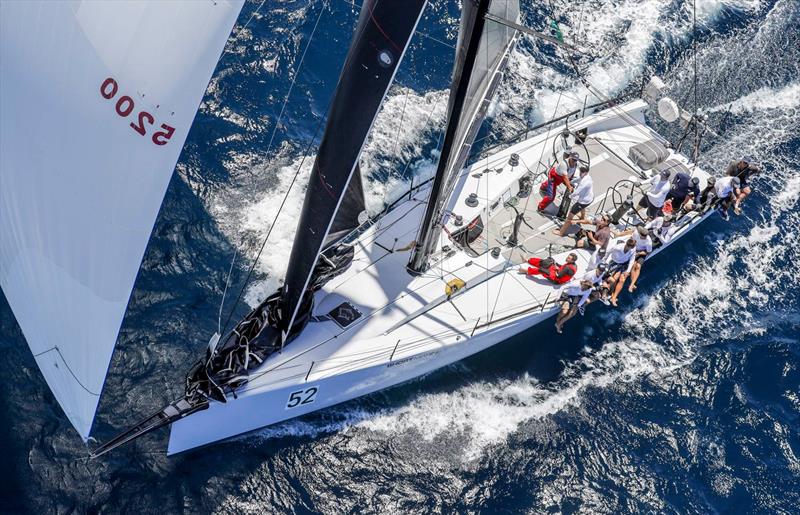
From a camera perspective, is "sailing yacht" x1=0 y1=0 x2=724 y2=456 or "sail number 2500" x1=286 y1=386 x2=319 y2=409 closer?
"sailing yacht" x1=0 y1=0 x2=724 y2=456

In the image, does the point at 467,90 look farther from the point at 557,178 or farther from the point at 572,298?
the point at 572,298

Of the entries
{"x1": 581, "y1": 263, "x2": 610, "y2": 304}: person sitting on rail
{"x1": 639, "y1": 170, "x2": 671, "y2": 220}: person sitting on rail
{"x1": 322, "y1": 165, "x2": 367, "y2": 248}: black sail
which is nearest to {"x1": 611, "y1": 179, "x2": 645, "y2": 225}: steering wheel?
{"x1": 639, "y1": 170, "x2": 671, "y2": 220}: person sitting on rail

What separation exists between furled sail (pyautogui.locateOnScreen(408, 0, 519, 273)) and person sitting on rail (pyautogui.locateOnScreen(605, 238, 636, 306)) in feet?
12.4

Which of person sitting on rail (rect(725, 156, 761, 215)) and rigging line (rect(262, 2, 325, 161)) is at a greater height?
rigging line (rect(262, 2, 325, 161))

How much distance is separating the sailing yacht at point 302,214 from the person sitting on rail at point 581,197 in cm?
40

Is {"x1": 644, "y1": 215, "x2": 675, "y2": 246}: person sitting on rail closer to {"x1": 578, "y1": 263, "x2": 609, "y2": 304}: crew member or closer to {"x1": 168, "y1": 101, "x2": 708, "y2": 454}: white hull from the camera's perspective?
{"x1": 168, "y1": 101, "x2": 708, "y2": 454}: white hull

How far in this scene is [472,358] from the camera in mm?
18688

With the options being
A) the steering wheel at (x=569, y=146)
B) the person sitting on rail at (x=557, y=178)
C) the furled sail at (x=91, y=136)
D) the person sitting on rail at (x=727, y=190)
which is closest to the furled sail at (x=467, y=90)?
the person sitting on rail at (x=557, y=178)

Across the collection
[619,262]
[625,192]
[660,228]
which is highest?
[625,192]

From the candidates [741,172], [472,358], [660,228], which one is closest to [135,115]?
[472,358]

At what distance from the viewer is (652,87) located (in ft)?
70.1

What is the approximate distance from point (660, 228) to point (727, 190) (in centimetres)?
210

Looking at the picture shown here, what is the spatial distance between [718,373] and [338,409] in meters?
8.28

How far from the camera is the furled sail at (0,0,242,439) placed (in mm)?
10719
